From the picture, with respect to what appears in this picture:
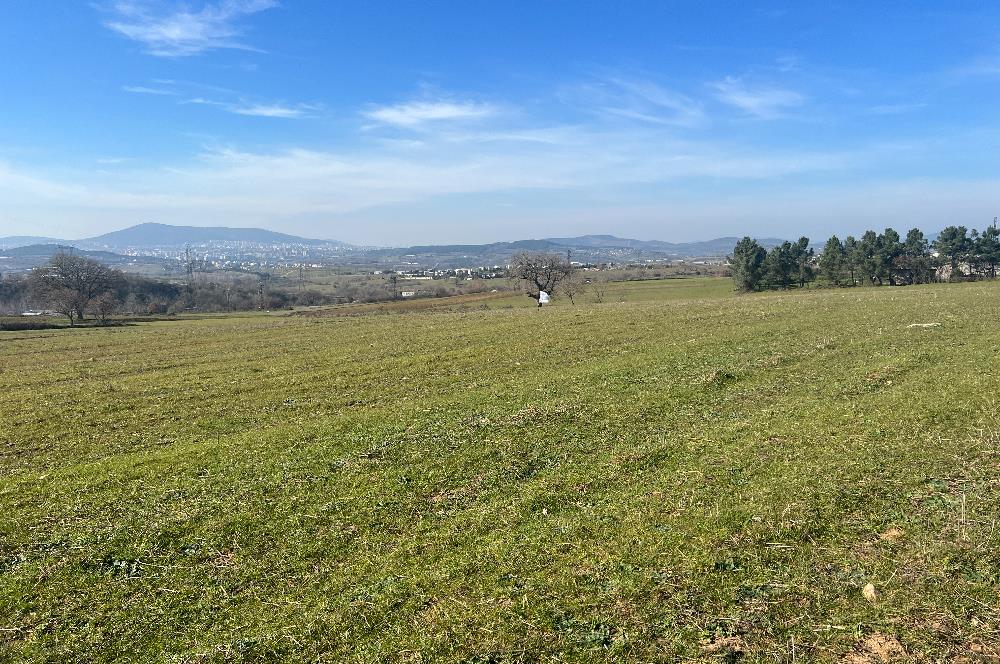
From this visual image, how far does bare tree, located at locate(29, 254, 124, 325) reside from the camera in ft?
269

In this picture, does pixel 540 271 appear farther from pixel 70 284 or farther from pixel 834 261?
pixel 70 284

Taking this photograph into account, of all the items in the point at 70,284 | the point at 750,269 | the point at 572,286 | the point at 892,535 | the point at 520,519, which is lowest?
the point at 520,519

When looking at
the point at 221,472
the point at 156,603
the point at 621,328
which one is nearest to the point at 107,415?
the point at 221,472

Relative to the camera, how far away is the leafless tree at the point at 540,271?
298ft

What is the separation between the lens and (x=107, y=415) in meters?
16.3

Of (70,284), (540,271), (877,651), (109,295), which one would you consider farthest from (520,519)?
(70,284)

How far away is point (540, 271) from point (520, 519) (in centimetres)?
8367

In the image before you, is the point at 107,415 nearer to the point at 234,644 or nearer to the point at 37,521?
the point at 37,521

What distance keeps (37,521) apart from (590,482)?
8.49m

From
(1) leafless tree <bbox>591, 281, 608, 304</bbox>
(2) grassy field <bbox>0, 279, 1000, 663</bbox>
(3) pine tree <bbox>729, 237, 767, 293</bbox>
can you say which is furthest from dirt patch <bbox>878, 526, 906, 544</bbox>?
(3) pine tree <bbox>729, 237, 767, 293</bbox>

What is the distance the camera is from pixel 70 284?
290 ft

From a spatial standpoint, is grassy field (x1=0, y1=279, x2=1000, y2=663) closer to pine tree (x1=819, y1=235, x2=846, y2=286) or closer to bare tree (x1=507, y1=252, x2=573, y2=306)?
bare tree (x1=507, y1=252, x2=573, y2=306)

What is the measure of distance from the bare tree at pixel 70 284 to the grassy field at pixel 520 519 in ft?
254

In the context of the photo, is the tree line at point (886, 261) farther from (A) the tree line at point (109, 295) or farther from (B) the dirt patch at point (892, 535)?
(B) the dirt patch at point (892, 535)
